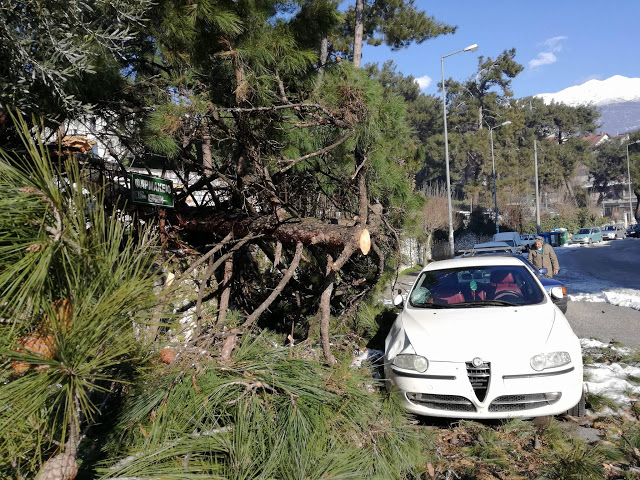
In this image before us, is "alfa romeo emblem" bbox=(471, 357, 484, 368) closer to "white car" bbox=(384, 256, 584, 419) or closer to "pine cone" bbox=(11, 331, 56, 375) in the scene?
"white car" bbox=(384, 256, 584, 419)

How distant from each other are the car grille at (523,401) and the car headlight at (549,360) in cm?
22

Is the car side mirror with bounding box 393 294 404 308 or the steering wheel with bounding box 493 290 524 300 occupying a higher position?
the steering wheel with bounding box 493 290 524 300

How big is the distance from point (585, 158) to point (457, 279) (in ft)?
199

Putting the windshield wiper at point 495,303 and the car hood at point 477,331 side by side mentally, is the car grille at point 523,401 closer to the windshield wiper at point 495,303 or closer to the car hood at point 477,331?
the car hood at point 477,331

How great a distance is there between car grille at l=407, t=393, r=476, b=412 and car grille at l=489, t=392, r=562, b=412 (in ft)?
0.65

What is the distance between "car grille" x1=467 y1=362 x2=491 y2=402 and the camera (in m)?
4.01

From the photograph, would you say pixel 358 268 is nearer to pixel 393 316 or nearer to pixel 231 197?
pixel 393 316

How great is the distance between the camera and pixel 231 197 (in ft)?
20.8

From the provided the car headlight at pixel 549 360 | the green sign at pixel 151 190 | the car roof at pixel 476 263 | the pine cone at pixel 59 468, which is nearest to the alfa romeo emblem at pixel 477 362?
the car headlight at pixel 549 360

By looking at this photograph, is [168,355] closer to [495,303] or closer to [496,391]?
[496,391]

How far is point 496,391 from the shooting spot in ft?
13.0

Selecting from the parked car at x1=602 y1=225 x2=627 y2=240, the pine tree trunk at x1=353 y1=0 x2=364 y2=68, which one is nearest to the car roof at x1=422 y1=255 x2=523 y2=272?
the pine tree trunk at x1=353 y1=0 x2=364 y2=68

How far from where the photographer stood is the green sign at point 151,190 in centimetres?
499

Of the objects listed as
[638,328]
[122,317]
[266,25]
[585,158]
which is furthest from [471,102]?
[122,317]
